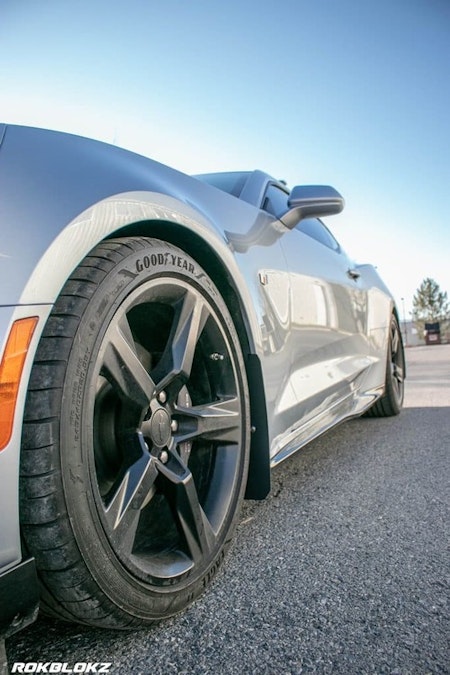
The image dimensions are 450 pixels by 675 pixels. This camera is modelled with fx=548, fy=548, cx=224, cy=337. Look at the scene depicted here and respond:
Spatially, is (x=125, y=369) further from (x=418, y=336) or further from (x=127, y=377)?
(x=418, y=336)

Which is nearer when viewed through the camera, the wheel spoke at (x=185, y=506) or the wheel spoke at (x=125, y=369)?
the wheel spoke at (x=125, y=369)

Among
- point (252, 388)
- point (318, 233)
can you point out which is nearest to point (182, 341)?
point (252, 388)

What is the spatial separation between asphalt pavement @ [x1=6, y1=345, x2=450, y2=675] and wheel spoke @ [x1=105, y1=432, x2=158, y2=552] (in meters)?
0.25

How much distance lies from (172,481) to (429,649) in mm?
640

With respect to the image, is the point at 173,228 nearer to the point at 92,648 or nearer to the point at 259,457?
the point at 259,457

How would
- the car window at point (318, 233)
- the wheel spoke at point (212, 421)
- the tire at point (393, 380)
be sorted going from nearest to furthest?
the wheel spoke at point (212, 421), the car window at point (318, 233), the tire at point (393, 380)

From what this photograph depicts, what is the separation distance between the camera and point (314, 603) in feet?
4.30

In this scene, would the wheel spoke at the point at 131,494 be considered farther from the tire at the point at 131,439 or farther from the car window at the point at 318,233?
the car window at the point at 318,233

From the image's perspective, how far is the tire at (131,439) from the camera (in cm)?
100

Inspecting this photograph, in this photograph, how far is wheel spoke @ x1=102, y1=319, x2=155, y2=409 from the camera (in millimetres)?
1187

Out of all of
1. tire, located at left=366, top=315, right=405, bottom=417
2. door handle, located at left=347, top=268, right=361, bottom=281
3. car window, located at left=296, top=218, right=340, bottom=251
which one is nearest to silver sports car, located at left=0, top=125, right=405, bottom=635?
car window, located at left=296, top=218, right=340, bottom=251

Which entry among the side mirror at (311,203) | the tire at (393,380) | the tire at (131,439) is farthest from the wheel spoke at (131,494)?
the tire at (393,380)

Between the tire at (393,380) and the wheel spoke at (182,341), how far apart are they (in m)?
2.77

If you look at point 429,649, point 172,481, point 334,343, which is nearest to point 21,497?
point 172,481
